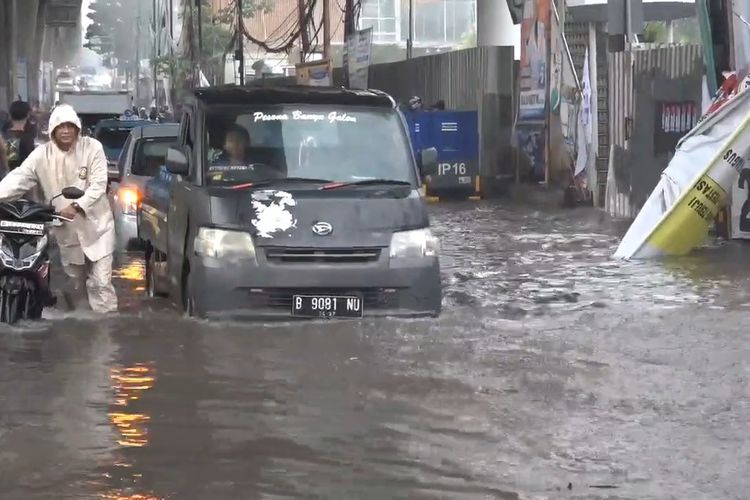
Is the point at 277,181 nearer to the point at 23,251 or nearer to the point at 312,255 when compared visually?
the point at 312,255

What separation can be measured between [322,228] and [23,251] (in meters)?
2.12

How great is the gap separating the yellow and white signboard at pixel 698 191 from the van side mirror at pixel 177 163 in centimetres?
611

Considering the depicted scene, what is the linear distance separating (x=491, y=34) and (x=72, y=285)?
30350mm

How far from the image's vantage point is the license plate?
10070 millimetres

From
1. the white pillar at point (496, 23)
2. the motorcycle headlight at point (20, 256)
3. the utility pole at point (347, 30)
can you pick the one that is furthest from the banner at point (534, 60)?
the motorcycle headlight at point (20, 256)

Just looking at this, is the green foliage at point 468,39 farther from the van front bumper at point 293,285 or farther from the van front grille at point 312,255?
the van front grille at point 312,255

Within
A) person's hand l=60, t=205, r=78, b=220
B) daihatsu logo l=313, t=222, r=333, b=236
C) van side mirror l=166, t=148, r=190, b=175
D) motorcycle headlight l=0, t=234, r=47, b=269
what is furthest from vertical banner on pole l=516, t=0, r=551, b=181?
motorcycle headlight l=0, t=234, r=47, b=269

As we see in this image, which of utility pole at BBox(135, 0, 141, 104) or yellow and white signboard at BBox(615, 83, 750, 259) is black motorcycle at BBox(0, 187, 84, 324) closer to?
yellow and white signboard at BBox(615, 83, 750, 259)

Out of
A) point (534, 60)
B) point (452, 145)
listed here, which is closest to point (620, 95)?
point (534, 60)

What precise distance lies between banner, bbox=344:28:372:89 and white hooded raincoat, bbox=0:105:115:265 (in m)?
24.4

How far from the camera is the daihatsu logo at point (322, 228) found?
993 cm

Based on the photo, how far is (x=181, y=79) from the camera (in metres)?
83.5

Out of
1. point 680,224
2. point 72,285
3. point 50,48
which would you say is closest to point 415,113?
point 680,224

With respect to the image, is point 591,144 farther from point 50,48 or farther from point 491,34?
point 50,48
